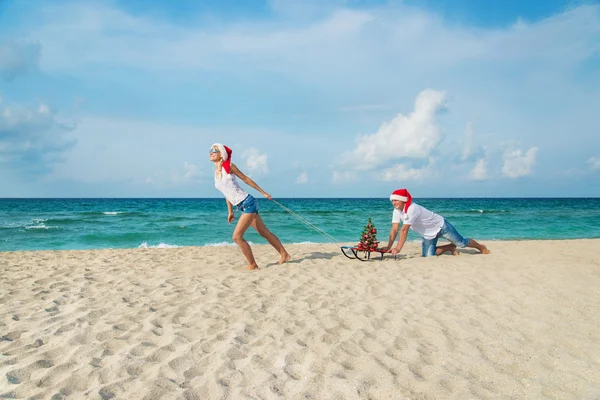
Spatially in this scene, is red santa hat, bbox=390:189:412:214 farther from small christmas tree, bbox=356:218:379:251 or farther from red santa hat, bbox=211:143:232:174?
red santa hat, bbox=211:143:232:174

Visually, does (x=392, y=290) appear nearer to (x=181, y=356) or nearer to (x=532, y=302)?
(x=532, y=302)

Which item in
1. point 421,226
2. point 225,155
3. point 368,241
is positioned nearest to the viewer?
point 225,155

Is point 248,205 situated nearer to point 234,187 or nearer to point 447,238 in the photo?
point 234,187

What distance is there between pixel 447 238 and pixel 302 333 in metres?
5.17

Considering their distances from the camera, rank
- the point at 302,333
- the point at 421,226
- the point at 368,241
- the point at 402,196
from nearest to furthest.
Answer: the point at 302,333 → the point at 402,196 → the point at 368,241 → the point at 421,226

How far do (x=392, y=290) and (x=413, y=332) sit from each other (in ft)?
5.02

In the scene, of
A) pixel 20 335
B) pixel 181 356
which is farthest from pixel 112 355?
pixel 20 335

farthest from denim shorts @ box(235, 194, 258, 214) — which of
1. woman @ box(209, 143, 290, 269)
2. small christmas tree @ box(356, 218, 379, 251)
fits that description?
small christmas tree @ box(356, 218, 379, 251)

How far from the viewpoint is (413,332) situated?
14.1 feet

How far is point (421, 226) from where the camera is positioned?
818 centimetres

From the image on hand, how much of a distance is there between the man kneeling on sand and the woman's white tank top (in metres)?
2.76

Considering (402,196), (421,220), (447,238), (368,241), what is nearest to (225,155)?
(368,241)

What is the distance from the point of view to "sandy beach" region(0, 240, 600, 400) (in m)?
3.24

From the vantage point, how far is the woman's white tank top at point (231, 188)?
6.92 meters
